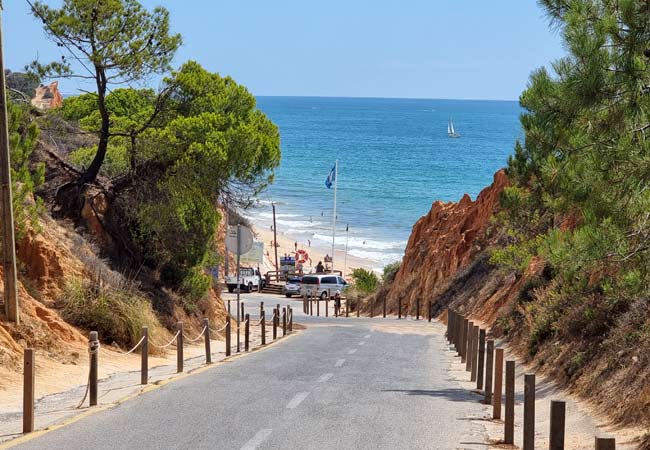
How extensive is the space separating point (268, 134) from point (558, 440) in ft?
70.8

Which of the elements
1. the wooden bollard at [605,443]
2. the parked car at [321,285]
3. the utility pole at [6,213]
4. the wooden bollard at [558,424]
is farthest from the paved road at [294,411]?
the parked car at [321,285]

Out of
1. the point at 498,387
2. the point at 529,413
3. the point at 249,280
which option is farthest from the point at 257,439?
the point at 249,280

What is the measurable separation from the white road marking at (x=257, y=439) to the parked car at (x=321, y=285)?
51.2 m

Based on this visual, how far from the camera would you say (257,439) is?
1094cm

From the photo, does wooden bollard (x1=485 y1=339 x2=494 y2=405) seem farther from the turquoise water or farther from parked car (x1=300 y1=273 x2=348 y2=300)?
the turquoise water

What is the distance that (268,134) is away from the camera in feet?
97.9

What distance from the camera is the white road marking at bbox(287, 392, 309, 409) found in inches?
533

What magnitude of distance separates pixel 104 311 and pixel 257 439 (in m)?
11.1

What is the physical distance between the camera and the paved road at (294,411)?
10.9 m

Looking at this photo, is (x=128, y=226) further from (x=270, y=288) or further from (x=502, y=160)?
(x=502, y=160)

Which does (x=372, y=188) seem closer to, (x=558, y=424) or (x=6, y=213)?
(x=6, y=213)

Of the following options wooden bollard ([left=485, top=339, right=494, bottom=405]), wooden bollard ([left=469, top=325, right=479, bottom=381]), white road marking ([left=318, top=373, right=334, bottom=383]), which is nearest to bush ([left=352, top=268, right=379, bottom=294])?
wooden bollard ([left=469, top=325, right=479, bottom=381])

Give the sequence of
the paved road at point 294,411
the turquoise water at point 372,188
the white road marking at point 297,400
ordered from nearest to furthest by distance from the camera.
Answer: the paved road at point 294,411, the white road marking at point 297,400, the turquoise water at point 372,188

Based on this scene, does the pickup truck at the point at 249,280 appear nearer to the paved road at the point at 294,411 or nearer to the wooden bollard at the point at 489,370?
the paved road at the point at 294,411
